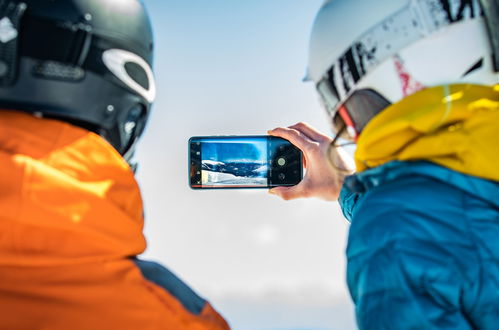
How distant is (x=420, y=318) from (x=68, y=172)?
1.25 metres

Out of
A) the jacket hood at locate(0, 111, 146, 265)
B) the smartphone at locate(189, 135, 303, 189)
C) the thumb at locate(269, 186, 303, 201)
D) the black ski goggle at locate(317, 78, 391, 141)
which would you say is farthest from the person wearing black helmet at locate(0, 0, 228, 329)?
the thumb at locate(269, 186, 303, 201)

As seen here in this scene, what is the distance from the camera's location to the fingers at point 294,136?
3.27m

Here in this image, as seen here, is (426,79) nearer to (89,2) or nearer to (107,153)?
(107,153)

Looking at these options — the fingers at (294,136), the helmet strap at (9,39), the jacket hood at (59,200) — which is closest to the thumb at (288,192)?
the fingers at (294,136)

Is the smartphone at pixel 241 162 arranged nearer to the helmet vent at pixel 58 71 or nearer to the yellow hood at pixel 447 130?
the helmet vent at pixel 58 71

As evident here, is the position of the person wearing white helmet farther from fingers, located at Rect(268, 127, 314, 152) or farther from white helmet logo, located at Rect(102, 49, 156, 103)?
fingers, located at Rect(268, 127, 314, 152)

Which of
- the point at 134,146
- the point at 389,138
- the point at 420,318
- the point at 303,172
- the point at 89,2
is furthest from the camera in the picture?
the point at 303,172

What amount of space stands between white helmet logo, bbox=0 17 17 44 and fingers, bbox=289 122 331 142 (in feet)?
6.14

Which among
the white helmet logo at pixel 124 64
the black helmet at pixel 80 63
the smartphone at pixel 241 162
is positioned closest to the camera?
the black helmet at pixel 80 63

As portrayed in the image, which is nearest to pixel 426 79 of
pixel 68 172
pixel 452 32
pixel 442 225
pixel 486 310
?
pixel 452 32

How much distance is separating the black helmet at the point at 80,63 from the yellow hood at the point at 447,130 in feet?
3.63

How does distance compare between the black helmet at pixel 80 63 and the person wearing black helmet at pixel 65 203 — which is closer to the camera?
the person wearing black helmet at pixel 65 203

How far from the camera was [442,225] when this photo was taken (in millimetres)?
1743

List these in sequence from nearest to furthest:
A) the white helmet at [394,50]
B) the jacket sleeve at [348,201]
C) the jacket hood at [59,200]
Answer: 1. the jacket hood at [59,200]
2. the white helmet at [394,50]
3. the jacket sleeve at [348,201]
